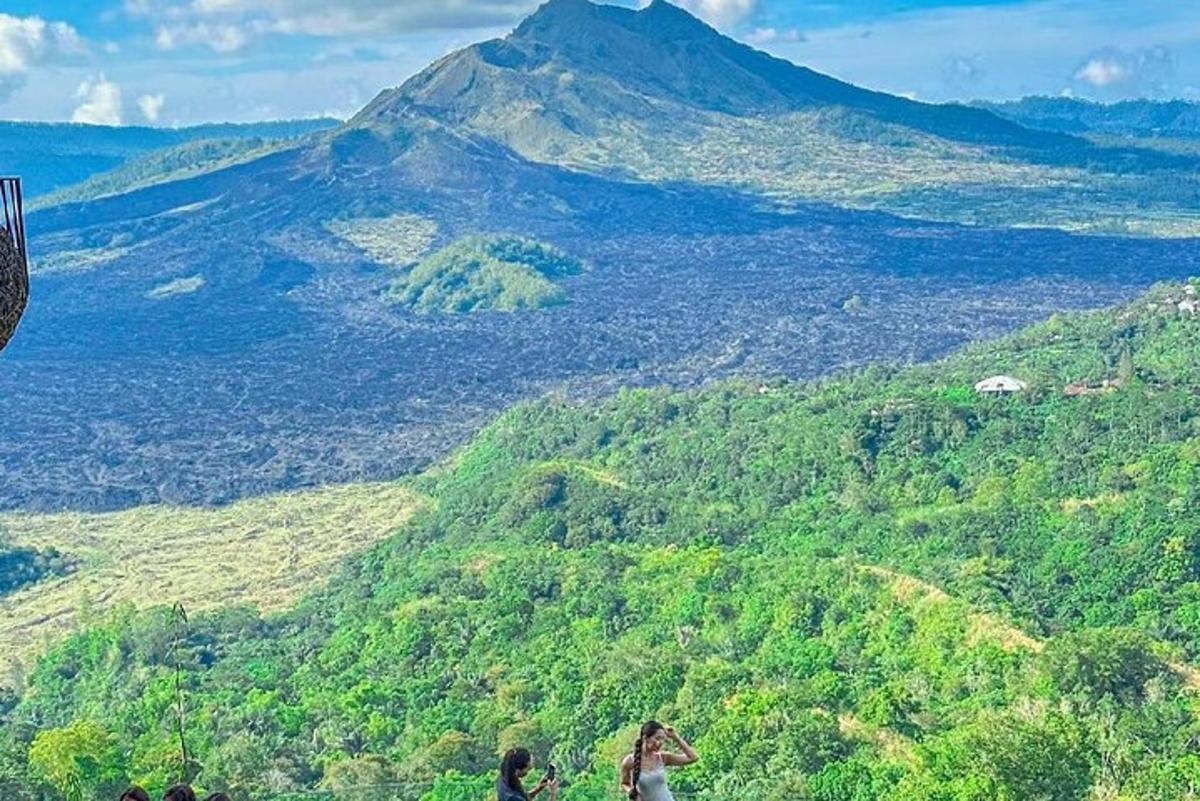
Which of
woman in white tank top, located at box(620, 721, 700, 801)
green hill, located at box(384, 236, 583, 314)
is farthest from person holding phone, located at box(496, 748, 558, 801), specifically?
green hill, located at box(384, 236, 583, 314)

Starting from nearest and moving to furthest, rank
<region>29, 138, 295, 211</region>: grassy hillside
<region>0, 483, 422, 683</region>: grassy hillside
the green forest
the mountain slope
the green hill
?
the green forest
<region>0, 483, 422, 683</region>: grassy hillside
the green hill
the mountain slope
<region>29, 138, 295, 211</region>: grassy hillside

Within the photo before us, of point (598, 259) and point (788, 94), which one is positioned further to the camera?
point (788, 94)

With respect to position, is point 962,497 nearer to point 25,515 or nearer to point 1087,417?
point 1087,417

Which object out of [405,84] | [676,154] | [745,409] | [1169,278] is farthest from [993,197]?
[745,409]

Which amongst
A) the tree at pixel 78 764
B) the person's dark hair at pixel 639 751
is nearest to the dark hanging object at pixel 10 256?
the person's dark hair at pixel 639 751

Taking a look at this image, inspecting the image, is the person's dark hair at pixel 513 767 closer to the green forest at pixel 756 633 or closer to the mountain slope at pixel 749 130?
the green forest at pixel 756 633

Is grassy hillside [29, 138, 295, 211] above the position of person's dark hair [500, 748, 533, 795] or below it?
below

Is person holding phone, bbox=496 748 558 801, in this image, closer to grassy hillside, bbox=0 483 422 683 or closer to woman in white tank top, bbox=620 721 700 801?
woman in white tank top, bbox=620 721 700 801
